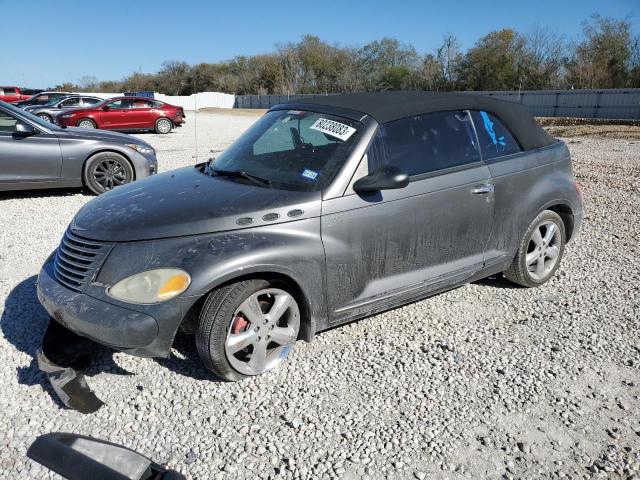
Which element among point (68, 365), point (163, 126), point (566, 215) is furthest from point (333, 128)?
point (163, 126)

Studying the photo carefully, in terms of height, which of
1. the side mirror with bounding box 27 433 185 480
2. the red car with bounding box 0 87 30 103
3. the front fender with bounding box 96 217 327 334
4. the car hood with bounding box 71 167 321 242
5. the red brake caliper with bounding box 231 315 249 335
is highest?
the red car with bounding box 0 87 30 103

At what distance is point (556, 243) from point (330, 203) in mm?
2502

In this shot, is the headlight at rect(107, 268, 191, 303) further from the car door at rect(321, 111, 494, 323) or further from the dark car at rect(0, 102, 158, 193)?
the dark car at rect(0, 102, 158, 193)

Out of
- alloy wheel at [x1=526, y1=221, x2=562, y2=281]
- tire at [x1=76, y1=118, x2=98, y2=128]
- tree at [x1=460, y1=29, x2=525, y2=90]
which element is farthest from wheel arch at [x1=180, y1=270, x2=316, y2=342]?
tree at [x1=460, y1=29, x2=525, y2=90]

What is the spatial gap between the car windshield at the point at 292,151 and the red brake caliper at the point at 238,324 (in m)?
0.89

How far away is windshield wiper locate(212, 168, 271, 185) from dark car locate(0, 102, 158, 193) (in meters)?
5.01

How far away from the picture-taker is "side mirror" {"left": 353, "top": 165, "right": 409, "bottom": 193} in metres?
3.30

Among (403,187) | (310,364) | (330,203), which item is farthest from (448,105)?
→ (310,364)

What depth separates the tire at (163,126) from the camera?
22.9 m

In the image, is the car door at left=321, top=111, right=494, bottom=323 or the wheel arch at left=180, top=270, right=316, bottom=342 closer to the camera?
the wheel arch at left=180, top=270, right=316, bottom=342

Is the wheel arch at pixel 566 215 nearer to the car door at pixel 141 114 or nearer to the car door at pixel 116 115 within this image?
the car door at pixel 116 115

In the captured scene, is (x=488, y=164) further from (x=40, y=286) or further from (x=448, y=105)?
(x=40, y=286)

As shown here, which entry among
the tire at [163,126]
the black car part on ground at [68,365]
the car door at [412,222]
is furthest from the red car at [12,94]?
the car door at [412,222]

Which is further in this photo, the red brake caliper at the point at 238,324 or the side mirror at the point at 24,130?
the side mirror at the point at 24,130
